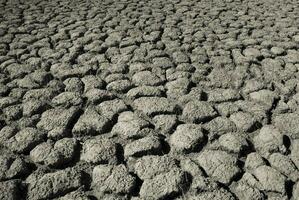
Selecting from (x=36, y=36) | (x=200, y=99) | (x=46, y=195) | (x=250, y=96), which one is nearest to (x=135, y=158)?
(x=46, y=195)

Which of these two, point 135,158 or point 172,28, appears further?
point 172,28

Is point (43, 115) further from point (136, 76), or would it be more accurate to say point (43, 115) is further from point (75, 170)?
point (136, 76)

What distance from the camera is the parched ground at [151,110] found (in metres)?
1.87

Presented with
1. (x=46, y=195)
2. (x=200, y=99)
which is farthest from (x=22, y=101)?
(x=200, y=99)

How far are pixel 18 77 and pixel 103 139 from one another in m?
1.30

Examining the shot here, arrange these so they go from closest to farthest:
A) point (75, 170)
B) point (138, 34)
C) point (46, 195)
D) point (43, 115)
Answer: point (46, 195) → point (75, 170) → point (43, 115) → point (138, 34)

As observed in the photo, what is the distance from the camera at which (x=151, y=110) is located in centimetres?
250

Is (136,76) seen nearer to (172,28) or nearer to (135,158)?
(135,158)

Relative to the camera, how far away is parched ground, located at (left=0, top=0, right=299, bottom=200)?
1871 millimetres

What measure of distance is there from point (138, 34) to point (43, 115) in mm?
1899

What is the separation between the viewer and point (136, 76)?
3023 mm

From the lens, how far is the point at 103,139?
7.28ft

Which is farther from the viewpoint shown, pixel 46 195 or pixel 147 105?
pixel 147 105

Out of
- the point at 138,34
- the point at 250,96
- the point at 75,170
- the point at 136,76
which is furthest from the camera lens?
the point at 138,34
